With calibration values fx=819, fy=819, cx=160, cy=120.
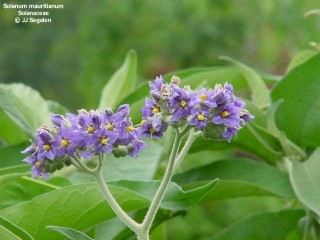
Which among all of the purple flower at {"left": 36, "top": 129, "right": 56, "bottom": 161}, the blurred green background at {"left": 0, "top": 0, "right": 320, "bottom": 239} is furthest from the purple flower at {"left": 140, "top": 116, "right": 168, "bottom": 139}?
the blurred green background at {"left": 0, "top": 0, "right": 320, "bottom": 239}

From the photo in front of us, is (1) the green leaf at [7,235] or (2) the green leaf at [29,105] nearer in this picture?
(1) the green leaf at [7,235]

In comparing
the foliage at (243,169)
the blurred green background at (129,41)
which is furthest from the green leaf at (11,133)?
the blurred green background at (129,41)

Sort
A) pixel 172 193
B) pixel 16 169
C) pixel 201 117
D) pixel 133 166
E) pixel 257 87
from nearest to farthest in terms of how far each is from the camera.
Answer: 1. pixel 201 117
2. pixel 172 193
3. pixel 16 169
4. pixel 133 166
5. pixel 257 87

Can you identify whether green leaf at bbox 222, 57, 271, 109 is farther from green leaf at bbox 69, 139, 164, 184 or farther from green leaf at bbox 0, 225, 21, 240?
green leaf at bbox 0, 225, 21, 240

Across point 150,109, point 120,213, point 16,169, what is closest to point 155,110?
point 150,109

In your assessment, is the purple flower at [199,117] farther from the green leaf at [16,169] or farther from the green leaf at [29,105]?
the green leaf at [29,105]

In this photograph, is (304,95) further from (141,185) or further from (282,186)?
(141,185)

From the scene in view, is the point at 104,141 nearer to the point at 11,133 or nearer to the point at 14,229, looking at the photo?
the point at 14,229
